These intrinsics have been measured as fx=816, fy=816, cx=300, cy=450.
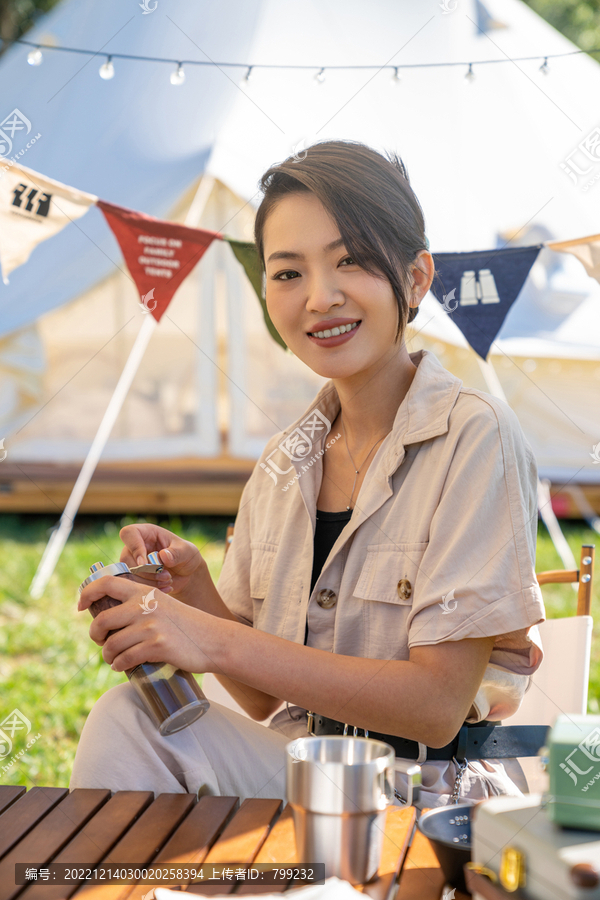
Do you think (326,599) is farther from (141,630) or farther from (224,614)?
(141,630)

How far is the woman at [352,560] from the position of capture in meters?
0.80

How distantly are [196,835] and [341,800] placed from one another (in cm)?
18

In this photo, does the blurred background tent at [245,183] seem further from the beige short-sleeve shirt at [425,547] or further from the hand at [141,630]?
the hand at [141,630]

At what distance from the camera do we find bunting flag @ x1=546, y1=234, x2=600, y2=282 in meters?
1.71

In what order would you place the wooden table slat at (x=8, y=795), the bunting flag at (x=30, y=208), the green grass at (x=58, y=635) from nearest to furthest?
the wooden table slat at (x=8, y=795) → the green grass at (x=58, y=635) → the bunting flag at (x=30, y=208)

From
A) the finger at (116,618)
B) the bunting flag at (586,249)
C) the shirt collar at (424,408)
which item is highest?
the bunting flag at (586,249)

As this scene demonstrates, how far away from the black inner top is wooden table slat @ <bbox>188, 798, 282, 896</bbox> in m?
0.37

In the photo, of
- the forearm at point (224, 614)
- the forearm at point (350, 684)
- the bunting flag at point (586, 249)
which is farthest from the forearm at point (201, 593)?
the bunting flag at point (586, 249)

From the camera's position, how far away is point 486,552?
0.85 meters

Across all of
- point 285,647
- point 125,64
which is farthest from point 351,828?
point 125,64

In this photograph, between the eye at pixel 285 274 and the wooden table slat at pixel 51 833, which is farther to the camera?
the eye at pixel 285 274

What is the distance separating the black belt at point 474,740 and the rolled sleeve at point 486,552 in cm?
8

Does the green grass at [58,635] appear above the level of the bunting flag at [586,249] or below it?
below

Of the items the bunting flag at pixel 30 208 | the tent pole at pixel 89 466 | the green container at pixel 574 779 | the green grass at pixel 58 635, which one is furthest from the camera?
the tent pole at pixel 89 466
